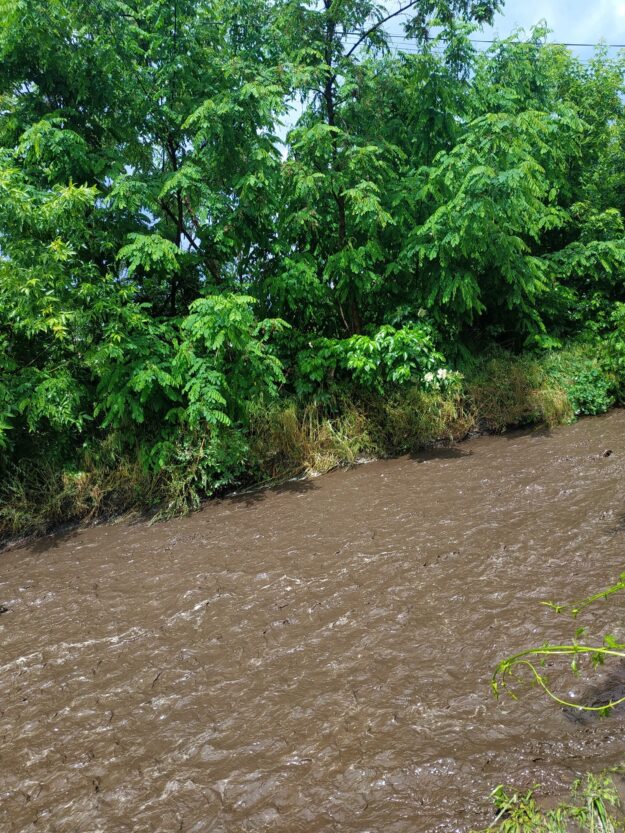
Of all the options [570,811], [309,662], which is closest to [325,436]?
[309,662]

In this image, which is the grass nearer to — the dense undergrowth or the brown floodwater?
the brown floodwater

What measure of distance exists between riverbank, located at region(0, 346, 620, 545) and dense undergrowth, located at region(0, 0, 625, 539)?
0.10 feet

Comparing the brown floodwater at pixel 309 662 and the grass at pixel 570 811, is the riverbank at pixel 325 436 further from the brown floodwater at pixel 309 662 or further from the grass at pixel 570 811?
the grass at pixel 570 811

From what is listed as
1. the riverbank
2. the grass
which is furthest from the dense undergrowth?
the grass

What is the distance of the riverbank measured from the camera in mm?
6488

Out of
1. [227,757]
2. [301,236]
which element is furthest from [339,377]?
[227,757]

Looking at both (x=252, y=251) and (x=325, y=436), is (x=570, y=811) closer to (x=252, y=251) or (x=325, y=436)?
(x=325, y=436)

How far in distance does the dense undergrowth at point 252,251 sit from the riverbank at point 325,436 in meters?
0.03

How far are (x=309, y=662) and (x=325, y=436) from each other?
4231mm

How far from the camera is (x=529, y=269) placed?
7969 millimetres

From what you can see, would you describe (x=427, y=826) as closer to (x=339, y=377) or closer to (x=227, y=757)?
(x=227, y=757)

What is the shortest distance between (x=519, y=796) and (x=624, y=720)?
63 cm

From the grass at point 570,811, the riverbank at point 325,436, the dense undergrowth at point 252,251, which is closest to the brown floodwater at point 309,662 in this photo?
the grass at point 570,811

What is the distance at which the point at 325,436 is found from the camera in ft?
24.1
